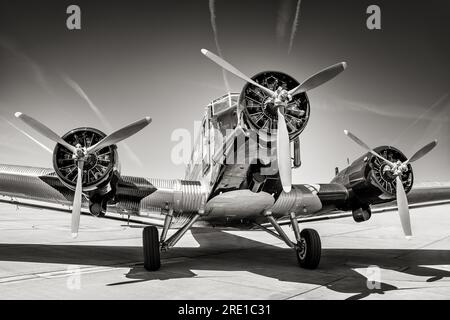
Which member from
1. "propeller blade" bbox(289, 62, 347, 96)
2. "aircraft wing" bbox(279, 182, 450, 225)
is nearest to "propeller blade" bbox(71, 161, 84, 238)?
"propeller blade" bbox(289, 62, 347, 96)

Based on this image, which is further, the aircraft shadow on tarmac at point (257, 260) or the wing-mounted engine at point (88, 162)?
the wing-mounted engine at point (88, 162)

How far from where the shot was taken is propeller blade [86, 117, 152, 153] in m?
9.11

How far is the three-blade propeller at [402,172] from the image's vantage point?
33.6 feet

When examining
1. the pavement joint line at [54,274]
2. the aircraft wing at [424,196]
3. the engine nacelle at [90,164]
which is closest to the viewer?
the pavement joint line at [54,274]

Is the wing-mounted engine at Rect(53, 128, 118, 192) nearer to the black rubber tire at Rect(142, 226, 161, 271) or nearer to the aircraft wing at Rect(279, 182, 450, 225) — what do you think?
the black rubber tire at Rect(142, 226, 161, 271)

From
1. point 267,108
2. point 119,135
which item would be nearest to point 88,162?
point 119,135

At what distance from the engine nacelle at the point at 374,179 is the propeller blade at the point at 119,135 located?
18.6 feet

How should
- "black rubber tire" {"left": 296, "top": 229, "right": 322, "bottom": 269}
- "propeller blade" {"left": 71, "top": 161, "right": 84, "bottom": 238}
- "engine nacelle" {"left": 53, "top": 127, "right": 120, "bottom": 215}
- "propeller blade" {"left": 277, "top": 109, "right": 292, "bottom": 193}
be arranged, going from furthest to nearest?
"black rubber tire" {"left": 296, "top": 229, "right": 322, "bottom": 269} < "engine nacelle" {"left": 53, "top": 127, "right": 120, "bottom": 215} < "propeller blade" {"left": 71, "top": 161, "right": 84, "bottom": 238} < "propeller blade" {"left": 277, "top": 109, "right": 292, "bottom": 193}

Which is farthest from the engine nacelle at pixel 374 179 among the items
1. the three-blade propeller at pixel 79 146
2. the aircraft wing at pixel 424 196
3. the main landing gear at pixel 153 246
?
the three-blade propeller at pixel 79 146

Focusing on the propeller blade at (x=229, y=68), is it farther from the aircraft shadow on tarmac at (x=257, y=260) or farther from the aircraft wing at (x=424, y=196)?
the aircraft wing at (x=424, y=196)

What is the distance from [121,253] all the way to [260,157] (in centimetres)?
623

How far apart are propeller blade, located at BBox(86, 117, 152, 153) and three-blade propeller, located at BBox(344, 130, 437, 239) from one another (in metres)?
5.15

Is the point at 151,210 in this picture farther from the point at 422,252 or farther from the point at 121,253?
the point at 422,252
